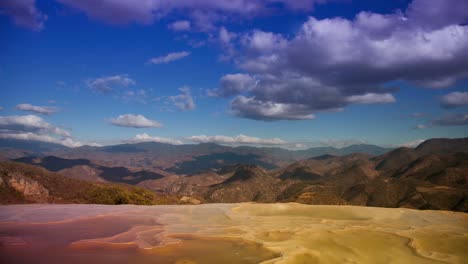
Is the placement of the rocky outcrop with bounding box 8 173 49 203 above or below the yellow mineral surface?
below

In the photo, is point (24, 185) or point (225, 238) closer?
point (225, 238)

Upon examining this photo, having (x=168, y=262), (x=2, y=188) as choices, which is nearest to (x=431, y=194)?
(x=2, y=188)

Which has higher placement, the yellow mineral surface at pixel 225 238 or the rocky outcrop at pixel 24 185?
the yellow mineral surface at pixel 225 238

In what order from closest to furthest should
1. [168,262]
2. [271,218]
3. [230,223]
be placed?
1. [168,262]
2. [230,223]
3. [271,218]

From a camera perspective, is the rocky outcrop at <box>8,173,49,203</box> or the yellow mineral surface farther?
the rocky outcrop at <box>8,173,49,203</box>

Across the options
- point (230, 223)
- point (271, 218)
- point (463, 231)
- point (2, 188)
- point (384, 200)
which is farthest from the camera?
point (384, 200)

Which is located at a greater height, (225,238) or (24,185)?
(225,238)

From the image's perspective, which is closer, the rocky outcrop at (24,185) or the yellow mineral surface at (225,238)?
the yellow mineral surface at (225,238)

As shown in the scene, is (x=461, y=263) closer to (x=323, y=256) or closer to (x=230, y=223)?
(x=323, y=256)
